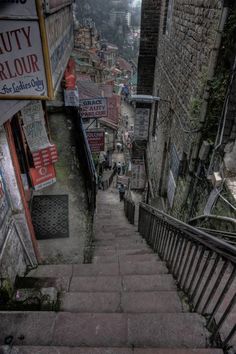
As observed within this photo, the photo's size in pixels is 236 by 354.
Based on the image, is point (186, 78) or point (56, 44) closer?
point (56, 44)

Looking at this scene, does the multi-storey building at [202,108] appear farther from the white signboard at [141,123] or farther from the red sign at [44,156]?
the white signboard at [141,123]

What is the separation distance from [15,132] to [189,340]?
4798 millimetres

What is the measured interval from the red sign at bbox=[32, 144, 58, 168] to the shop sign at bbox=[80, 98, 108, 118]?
10.6 feet

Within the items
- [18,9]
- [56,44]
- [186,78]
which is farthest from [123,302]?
[186,78]

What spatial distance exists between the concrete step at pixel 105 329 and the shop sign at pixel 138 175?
10327 mm

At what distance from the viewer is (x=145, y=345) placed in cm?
227

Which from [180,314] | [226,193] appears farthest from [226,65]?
[180,314]

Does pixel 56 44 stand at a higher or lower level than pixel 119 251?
higher

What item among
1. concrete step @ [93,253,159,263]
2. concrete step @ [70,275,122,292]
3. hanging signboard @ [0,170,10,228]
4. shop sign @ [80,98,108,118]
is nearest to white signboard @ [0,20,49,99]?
hanging signboard @ [0,170,10,228]

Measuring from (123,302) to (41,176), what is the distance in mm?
3970

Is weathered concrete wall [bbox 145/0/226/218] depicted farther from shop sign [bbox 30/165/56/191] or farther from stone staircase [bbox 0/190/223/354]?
shop sign [bbox 30/165/56/191]

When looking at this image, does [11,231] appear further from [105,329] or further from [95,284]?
[105,329]

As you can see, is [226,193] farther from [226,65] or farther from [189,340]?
[189,340]

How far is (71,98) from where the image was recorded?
30.1 feet
